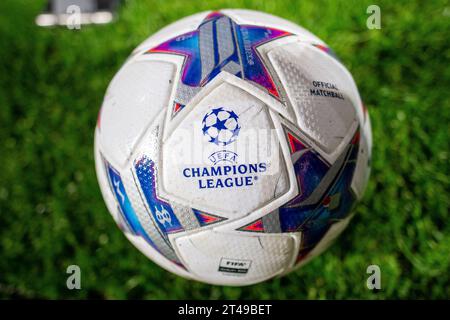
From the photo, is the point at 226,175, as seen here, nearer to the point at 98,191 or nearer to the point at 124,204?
the point at 124,204

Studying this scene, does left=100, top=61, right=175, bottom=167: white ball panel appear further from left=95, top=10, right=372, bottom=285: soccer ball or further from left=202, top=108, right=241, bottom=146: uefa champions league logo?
left=202, top=108, right=241, bottom=146: uefa champions league logo

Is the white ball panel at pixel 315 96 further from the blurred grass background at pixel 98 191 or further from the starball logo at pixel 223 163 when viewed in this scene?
the blurred grass background at pixel 98 191

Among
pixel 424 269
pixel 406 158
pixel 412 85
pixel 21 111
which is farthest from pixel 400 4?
pixel 21 111

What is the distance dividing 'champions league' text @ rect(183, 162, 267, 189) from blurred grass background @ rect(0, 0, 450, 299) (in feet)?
3.32

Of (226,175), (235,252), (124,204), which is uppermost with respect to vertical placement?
(226,175)

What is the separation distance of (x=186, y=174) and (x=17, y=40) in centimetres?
256

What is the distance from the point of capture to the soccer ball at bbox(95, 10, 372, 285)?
1749 mm

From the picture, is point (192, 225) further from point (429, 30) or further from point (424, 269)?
point (429, 30)

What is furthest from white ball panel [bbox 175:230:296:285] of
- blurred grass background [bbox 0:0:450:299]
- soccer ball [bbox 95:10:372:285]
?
blurred grass background [bbox 0:0:450:299]

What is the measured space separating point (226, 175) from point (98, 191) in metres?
1.46

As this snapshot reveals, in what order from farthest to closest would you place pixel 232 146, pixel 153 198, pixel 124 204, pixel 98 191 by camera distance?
pixel 98 191, pixel 124 204, pixel 153 198, pixel 232 146

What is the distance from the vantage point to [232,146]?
1.72 m

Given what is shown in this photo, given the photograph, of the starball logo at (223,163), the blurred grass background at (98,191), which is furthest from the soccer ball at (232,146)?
the blurred grass background at (98,191)

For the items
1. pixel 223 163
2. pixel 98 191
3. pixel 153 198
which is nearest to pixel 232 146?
pixel 223 163
